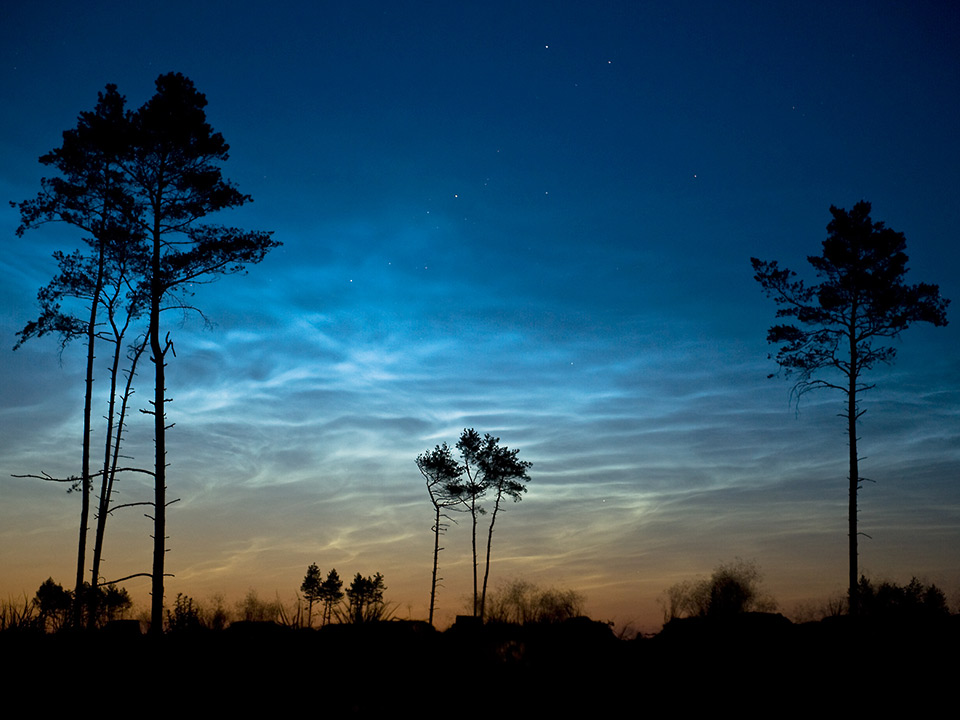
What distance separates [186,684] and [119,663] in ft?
2.97

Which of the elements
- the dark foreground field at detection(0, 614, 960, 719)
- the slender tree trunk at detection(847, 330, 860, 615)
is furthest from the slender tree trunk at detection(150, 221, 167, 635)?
the slender tree trunk at detection(847, 330, 860, 615)

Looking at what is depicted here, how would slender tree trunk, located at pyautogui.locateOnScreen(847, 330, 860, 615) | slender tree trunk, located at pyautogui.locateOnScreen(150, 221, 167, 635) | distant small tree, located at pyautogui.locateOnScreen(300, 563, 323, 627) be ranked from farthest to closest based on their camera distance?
distant small tree, located at pyautogui.locateOnScreen(300, 563, 323, 627), slender tree trunk, located at pyautogui.locateOnScreen(847, 330, 860, 615), slender tree trunk, located at pyautogui.locateOnScreen(150, 221, 167, 635)

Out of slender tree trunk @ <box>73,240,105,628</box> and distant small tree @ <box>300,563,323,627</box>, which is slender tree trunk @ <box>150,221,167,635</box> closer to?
slender tree trunk @ <box>73,240,105,628</box>

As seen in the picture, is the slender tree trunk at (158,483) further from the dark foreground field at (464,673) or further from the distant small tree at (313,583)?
the distant small tree at (313,583)

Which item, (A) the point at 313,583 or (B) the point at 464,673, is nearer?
(B) the point at 464,673

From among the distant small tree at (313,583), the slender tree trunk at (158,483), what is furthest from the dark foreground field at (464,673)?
the distant small tree at (313,583)

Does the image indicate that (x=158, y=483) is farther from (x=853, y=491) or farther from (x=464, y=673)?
(x=853, y=491)

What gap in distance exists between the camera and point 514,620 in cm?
1313

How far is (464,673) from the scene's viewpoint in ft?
29.4

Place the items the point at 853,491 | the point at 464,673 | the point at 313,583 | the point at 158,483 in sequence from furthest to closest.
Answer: the point at 313,583 < the point at 853,491 < the point at 158,483 < the point at 464,673

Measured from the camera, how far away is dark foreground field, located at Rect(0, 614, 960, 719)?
25.7ft

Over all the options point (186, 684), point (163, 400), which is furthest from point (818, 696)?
point (163, 400)

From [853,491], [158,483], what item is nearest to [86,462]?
[158,483]

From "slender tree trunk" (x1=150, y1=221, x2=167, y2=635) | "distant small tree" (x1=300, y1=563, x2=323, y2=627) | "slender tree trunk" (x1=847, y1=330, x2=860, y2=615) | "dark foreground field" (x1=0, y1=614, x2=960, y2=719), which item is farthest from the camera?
"distant small tree" (x1=300, y1=563, x2=323, y2=627)
